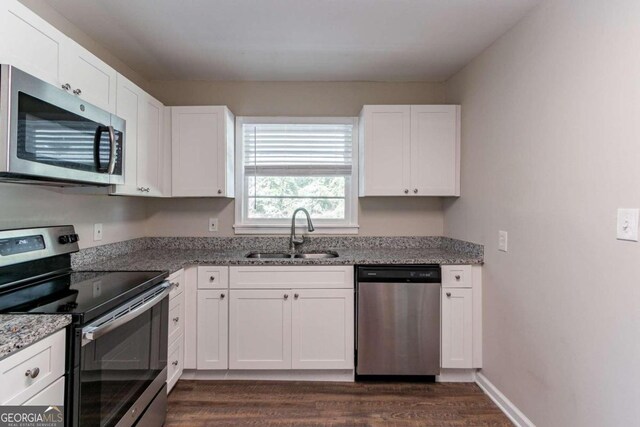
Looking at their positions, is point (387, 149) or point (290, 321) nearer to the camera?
point (290, 321)

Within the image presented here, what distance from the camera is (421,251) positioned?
2.77 m

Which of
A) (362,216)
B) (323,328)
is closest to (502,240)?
(362,216)

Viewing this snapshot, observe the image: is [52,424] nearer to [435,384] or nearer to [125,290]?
[125,290]

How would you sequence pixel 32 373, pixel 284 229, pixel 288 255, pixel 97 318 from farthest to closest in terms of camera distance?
pixel 284 229 < pixel 288 255 < pixel 97 318 < pixel 32 373

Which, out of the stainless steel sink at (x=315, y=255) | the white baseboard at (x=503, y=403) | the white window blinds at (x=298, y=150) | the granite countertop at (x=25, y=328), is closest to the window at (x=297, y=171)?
the white window blinds at (x=298, y=150)

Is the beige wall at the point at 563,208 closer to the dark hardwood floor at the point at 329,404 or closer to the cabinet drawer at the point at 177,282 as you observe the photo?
the dark hardwood floor at the point at 329,404

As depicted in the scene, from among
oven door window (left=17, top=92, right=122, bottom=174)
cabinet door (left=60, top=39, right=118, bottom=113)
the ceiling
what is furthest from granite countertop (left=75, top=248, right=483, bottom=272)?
the ceiling

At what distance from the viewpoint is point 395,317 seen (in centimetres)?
231

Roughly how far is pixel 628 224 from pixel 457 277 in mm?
1168

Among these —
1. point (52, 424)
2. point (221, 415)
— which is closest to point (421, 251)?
point (221, 415)

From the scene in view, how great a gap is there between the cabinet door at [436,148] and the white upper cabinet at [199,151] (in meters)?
1.54

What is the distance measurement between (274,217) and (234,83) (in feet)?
4.09

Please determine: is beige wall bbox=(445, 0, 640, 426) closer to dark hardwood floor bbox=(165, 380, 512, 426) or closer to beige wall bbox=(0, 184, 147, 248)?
dark hardwood floor bbox=(165, 380, 512, 426)

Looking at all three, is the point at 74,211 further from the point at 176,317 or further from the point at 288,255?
the point at 288,255
